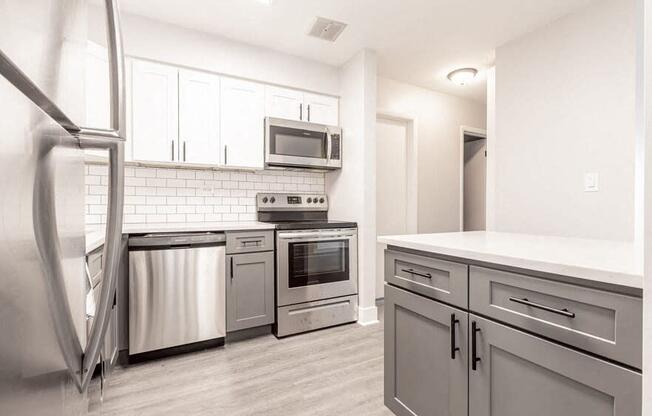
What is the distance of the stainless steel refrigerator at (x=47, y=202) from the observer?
29 centimetres

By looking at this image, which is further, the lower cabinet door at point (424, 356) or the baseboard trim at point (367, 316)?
the baseboard trim at point (367, 316)

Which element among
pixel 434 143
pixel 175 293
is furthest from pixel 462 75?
pixel 175 293

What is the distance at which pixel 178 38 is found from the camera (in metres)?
2.65

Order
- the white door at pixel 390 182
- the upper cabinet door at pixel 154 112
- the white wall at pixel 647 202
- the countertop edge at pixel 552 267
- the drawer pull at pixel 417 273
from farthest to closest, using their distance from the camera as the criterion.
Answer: the white door at pixel 390 182, the upper cabinet door at pixel 154 112, the drawer pull at pixel 417 273, the countertop edge at pixel 552 267, the white wall at pixel 647 202

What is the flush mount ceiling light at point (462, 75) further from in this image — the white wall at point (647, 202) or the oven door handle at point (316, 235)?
the white wall at point (647, 202)

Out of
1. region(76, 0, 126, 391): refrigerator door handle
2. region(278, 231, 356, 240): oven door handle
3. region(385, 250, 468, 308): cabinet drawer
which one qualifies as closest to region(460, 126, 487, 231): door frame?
region(278, 231, 356, 240): oven door handle

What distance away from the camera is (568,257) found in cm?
97

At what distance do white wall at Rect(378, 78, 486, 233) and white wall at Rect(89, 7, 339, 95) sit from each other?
3.00 ft

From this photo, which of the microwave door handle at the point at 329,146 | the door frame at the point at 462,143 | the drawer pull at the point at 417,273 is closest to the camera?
the drawer pull at the point at 417,273

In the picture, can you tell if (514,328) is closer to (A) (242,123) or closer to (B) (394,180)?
(A) (242,123)

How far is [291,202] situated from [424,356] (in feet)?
7.32

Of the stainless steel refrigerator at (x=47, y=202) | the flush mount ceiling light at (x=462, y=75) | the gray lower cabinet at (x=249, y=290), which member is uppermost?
the flush mount ceiling light at (x=462, y=75)

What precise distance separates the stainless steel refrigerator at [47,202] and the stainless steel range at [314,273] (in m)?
2.13

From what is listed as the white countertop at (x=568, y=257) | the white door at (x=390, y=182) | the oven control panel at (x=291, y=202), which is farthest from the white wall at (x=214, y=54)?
the white countertop at (x=568, y=257)
